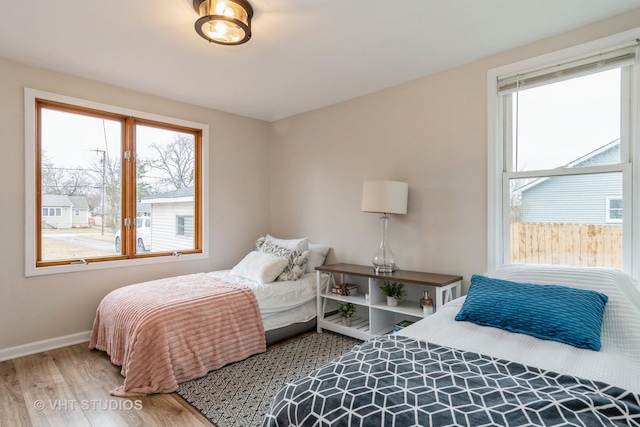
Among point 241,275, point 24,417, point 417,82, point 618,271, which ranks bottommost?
point 24,417

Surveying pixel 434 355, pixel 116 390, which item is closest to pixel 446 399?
Result: pixel 434 355

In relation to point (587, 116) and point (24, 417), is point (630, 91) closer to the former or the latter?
point (587, 116)

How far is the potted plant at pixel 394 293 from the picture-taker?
121 inches

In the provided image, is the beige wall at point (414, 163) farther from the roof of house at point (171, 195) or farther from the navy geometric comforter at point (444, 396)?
the navy geometric comforter at point (444, 396)

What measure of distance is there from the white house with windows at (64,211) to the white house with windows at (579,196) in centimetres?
392

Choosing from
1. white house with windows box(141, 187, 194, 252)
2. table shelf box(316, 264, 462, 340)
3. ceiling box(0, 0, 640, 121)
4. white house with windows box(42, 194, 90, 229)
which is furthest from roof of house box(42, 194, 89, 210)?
table shelf box(316, 264, 462, 340)

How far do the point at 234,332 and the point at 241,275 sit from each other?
33.6 inches

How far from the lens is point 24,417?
2.06 meters

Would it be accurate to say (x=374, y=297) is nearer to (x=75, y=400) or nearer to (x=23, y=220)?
(x=75, y=400)

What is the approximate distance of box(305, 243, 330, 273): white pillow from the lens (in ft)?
12.8

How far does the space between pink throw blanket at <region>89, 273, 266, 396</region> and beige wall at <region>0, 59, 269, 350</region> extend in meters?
0.41

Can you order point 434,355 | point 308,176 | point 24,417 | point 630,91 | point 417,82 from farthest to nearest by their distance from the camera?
point 308,176
point 417,82
point 630,91
point 24,417
point 434,355

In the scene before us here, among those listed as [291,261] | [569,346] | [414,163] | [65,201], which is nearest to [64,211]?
[65,201]

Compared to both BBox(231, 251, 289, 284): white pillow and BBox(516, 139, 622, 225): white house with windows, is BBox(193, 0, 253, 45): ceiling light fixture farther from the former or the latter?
BBox(516, 139, 622, 225): white house with windows
